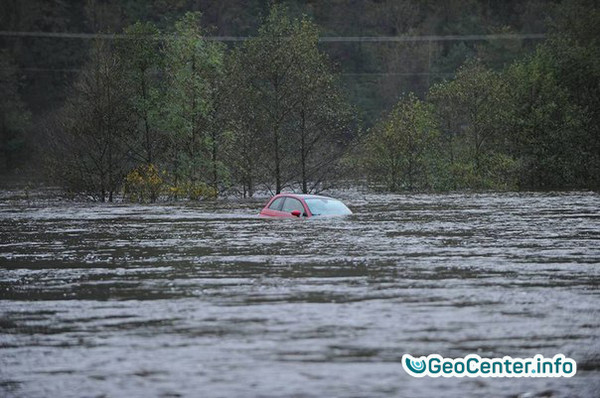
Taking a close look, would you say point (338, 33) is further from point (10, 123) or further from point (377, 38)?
point (10, 123)

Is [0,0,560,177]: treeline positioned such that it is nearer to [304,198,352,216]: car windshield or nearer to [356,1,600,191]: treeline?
[356,1,600,191]: treeline

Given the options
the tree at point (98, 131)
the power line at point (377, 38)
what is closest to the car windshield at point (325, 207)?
the tree at point (98, 131)

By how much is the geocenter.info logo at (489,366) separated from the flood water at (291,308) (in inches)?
7.2

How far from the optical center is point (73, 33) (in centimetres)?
12725

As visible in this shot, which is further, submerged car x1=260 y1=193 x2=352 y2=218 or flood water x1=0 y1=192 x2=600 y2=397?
submerged car x1=260 y1=193 x2=352 y2=218

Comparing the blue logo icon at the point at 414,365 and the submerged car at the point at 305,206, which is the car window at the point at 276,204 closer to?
the submerged car at the point at 305,206

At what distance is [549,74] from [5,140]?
6142 centimetres

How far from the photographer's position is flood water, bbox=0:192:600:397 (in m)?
12.7

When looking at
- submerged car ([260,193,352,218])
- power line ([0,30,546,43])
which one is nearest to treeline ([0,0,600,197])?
submerged car ([260,193,352,218])

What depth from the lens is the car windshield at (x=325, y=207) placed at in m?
39.5

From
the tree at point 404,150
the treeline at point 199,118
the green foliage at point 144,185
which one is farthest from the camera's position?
the tree at point 404,150

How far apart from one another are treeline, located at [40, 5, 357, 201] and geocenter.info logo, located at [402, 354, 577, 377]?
4865cm

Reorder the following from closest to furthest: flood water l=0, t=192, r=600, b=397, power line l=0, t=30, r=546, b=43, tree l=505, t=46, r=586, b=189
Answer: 1. flood water l=0, t=192, r=600, b=397
2. tree l=505, t=46, r=586, b=189
3. power line l=0, t=30, r=546, b=43

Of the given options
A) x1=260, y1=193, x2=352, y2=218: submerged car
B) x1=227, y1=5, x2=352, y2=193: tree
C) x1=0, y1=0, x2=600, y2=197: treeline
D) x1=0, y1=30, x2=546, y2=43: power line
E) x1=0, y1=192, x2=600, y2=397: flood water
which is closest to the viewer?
x1=0, y1=192, x2=600, y2=397: flood water
